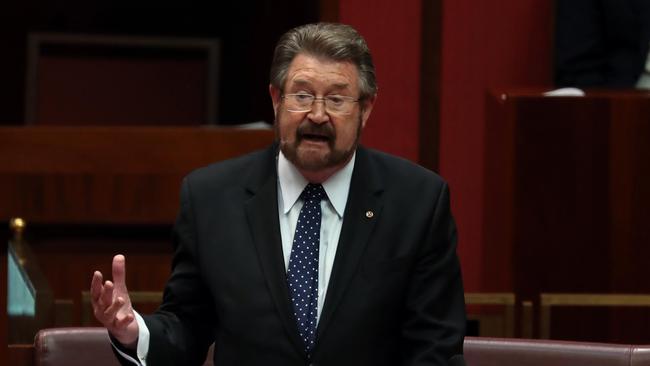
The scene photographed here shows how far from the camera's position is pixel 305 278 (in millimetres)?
1490

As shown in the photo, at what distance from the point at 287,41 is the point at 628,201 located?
1.09m

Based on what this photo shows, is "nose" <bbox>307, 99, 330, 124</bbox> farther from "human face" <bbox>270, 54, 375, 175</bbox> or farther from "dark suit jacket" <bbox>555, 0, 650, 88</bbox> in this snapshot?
"dark suit jacket" <bbox>555, 0, 650, 88</bbox>

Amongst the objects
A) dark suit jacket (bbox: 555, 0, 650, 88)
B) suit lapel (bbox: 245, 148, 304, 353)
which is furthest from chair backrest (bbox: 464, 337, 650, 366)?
dark suit jacket (bbox: 555, 0, 650, 88)

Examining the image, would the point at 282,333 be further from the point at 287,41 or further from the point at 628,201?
the point at 628,201

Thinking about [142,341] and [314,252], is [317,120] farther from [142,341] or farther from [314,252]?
[142,341]

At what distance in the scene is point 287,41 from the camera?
4.91 feet

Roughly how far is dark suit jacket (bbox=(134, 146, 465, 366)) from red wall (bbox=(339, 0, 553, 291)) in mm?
1307

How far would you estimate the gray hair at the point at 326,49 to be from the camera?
1470mm

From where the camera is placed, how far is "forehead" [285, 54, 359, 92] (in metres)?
1.46

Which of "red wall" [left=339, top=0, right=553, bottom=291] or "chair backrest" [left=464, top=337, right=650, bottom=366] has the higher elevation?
"red wall" [left=339, top=0, right=553, bottom=291]

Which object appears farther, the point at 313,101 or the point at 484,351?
the point at 484,351

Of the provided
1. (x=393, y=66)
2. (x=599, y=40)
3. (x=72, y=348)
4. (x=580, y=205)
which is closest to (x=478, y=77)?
(x=393, y=66)

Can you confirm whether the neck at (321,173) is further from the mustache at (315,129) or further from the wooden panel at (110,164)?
the wooden panel at (110,164)

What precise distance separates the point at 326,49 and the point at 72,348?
54cm
